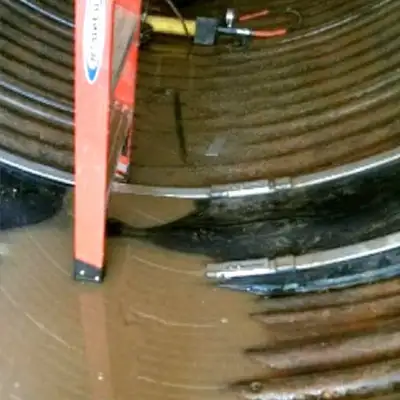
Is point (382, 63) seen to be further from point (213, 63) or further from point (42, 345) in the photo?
point (42, 345)

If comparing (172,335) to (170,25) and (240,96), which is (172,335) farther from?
(170,25)

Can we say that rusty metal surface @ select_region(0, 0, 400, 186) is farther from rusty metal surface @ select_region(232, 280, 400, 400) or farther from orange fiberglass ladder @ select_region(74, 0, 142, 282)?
rusty metal surface @ select_region(232, 280, 400, 400)

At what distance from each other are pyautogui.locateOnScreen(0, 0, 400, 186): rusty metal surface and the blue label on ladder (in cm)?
63

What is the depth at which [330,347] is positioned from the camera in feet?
6.70

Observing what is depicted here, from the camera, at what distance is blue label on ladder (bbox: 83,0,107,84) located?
182 centimetres

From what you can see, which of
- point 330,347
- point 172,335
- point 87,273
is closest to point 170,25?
point 87,273

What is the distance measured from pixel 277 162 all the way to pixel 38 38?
0.78 meters

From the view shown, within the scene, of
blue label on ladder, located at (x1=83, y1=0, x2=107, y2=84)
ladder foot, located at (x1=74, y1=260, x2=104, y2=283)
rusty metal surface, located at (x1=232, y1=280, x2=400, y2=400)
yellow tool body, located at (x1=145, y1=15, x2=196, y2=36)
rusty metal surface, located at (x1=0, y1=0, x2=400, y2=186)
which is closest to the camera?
blue label on ladder, located at (x1=83, y1=0, x2=107, y2=84)

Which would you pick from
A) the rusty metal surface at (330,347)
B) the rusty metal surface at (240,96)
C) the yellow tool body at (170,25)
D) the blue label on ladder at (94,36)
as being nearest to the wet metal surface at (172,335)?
the rusty metal surface at (330,347)

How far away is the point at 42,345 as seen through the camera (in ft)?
6.77

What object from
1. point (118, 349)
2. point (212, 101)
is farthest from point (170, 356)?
point (212, 101)

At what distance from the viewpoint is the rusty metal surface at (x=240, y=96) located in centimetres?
250

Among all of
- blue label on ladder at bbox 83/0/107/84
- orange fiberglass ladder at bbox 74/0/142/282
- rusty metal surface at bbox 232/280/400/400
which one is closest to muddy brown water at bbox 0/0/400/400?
rusty metal surface at bbox 232/280/400/400

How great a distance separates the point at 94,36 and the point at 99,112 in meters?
0.15
